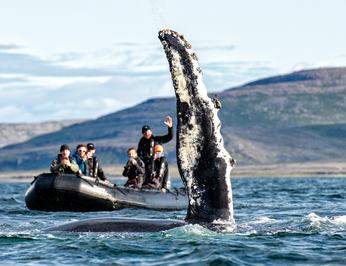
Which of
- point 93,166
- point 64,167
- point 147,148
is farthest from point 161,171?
point 64,167

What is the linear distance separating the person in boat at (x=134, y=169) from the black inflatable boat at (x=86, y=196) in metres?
0.39

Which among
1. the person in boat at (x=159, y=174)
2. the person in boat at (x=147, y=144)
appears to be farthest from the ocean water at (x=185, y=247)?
the person in boat at (x=159, y=174)

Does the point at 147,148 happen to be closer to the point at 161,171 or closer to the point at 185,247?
the point at 161,171

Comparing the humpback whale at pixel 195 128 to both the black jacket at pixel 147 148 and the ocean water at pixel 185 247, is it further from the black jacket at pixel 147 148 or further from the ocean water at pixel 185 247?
the black jacket at pixel 147 148

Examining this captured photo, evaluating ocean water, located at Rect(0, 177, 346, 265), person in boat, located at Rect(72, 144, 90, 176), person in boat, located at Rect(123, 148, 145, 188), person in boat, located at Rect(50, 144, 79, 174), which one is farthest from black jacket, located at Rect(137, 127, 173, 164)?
ocean water, located at Rect(0, 177, 346, 265)

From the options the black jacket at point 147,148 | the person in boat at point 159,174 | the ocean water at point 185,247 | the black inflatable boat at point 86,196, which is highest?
the black jacket at point 147,148

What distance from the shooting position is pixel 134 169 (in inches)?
1216

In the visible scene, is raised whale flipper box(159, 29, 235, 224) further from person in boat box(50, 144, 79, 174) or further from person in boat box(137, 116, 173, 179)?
person in boat box(50, 144, 79, 174)

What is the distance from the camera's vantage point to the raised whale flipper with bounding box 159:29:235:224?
1678 cm

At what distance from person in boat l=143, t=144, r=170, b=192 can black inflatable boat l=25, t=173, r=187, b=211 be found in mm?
292

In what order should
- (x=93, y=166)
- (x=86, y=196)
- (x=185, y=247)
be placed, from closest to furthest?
(x=185, y=247), (x=86, y=196), (x=93, y=166)

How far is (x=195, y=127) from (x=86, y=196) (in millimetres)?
13921

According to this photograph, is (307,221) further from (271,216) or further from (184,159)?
(184,159)

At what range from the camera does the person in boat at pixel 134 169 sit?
29.6 meters
